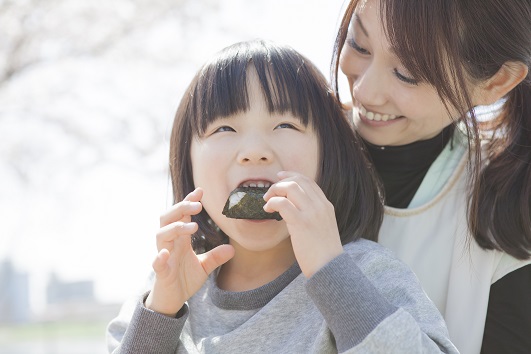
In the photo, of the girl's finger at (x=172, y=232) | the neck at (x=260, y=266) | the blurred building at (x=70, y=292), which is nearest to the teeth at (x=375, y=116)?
the neck at (x=260, y=266)

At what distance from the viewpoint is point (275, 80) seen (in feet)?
6.65

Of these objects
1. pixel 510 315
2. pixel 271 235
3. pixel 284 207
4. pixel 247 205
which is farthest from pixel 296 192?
pixel 510 315

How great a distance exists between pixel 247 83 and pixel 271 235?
0.42 meters

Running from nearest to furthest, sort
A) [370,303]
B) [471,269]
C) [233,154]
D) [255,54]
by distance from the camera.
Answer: [370,303] → [233,154] → [255,54] → [471,269]

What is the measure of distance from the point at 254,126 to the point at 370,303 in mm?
585

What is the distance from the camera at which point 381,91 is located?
2178 millimetres

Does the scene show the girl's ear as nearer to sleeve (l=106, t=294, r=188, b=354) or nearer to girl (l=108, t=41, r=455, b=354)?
girl (l=108, t=41, r=455, b=354)

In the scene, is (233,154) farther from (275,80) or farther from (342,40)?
(342,40)

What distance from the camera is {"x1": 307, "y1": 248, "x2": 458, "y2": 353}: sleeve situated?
158cm

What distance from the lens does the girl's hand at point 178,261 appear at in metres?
1.87

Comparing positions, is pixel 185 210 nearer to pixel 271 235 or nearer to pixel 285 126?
pixel 271 235

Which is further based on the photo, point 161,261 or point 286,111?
point 286,111

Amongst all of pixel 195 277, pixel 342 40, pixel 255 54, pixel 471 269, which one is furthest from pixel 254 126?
pixel 471 269

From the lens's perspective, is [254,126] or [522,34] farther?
[522,34]
